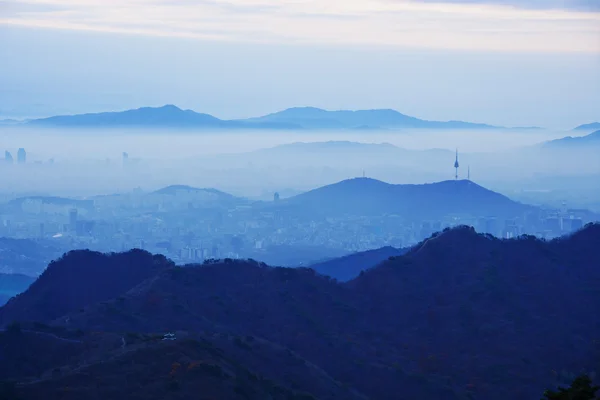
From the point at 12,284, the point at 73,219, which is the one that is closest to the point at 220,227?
the point at 73,219

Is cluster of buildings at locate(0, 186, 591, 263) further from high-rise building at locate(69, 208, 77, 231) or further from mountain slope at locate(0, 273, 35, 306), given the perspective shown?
mountain slope at locate(0, 273, 35, 306)

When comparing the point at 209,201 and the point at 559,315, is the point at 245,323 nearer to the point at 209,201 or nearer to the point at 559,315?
the point at 559,315

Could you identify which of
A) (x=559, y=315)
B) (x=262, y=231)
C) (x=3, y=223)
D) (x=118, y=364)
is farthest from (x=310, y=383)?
(x=3, y=223)

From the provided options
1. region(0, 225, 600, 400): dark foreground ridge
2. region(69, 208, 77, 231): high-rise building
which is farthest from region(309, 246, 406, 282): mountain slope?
region(69, 208, 77, 231): high-rise building

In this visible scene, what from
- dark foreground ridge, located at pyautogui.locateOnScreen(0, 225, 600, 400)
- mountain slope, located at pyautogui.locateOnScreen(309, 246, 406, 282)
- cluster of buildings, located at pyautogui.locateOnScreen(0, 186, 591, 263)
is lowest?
cluster of buildings, located at pyautogui.locateOnScreen(0, 186, 591, 263)

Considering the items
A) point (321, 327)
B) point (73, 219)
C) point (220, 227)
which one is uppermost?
point (321, 327)

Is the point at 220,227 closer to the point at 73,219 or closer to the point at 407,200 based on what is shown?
the point at 73,219

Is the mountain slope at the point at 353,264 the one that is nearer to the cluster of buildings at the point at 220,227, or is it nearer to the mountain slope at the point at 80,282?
the mountain slope at the point at 80,282
